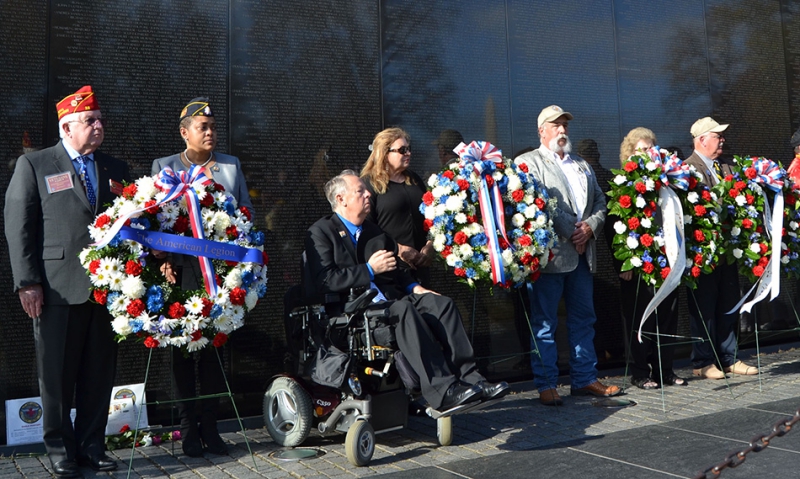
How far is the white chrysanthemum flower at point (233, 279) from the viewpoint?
15.6 ft

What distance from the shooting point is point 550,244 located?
6105 mm

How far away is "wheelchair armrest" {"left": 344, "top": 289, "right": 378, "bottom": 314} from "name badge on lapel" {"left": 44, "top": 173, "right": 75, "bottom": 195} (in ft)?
5.96

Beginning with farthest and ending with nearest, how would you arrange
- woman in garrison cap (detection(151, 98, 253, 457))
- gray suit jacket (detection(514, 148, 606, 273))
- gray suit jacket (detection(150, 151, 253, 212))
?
gray suit jacket (detection(514, 148, 606, 273)) → gray suit jacket (detection(150, 151, 253, 212)) → woman in garrison cap (detection(151, 98, 253, 457))

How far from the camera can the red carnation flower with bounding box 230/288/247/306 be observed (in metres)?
4.74

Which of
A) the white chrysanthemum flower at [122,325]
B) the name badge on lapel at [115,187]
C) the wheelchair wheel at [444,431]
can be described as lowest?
the wheelchair wheel at [444,431]

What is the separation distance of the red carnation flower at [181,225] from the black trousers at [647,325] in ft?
13.2

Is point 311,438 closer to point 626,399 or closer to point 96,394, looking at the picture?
point 96,394

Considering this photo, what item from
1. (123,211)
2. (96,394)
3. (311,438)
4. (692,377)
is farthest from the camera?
(692,377)

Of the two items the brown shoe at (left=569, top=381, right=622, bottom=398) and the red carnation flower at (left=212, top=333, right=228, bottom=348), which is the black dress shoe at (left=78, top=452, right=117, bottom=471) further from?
the brown shoe at (left=569, top=381, right=622, bottom=398)

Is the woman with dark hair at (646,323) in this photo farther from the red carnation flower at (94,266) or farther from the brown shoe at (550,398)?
the red carnation flower at (94,266)

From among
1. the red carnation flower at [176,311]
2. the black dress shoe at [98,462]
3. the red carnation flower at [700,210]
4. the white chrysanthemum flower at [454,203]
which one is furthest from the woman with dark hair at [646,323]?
the black dress shoe at [98,462]

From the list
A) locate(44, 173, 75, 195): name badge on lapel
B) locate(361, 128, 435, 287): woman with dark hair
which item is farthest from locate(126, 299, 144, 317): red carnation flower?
locate(361, 128, 435, 287): woman with dark hair

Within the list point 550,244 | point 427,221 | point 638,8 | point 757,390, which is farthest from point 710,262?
point 638,8

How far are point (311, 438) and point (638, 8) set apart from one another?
19.4 ft
